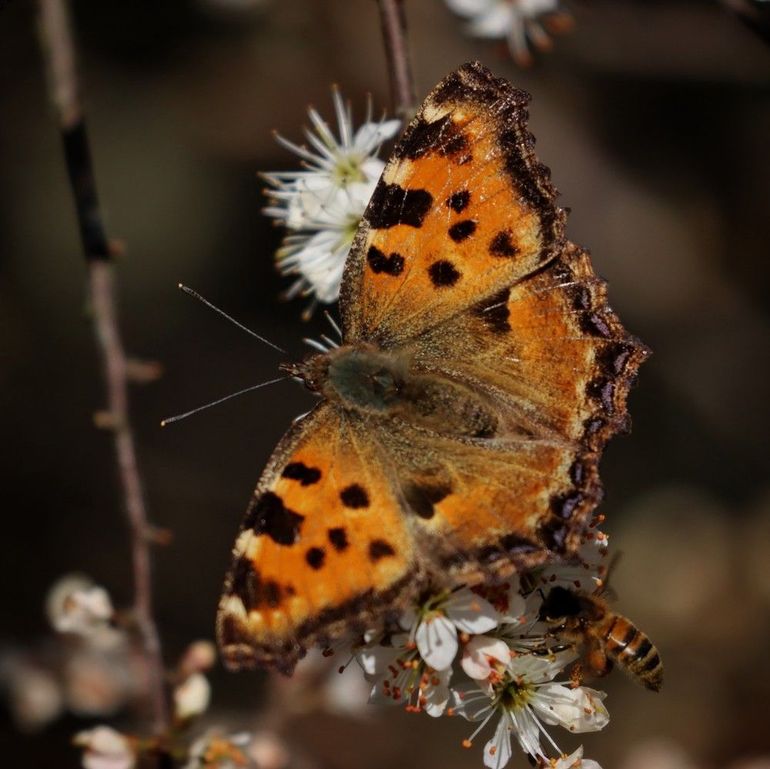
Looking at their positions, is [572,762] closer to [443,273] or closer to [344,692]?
[443,273]

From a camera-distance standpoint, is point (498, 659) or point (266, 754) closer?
point (498, 659)

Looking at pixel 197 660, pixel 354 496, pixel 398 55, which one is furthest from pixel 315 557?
pixel 398 55

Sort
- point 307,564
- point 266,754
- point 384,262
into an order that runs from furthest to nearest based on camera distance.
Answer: point 266,754
point 384,262
point 307,564

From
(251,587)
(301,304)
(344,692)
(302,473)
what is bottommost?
(344,692)

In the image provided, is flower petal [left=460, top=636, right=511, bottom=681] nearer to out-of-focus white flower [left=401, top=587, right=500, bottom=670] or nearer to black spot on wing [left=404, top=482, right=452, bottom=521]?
out-of-focus white flower [left=401, top=587, right=500, bottom=670]

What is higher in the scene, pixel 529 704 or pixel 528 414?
pixel 528 414
